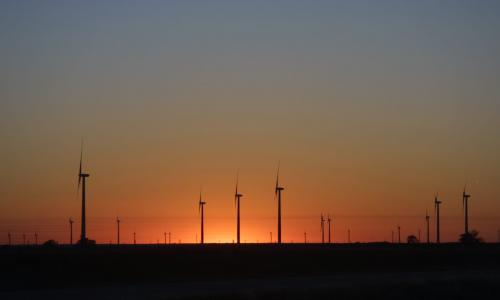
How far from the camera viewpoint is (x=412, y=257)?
384ft

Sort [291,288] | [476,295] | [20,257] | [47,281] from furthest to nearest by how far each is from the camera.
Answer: [20,257] → [47,281] → [476,295] → [291,288]

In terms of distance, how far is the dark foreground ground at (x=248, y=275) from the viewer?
57688 millimetres

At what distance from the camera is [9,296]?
54.4 meters

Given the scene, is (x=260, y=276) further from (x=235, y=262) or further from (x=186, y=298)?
(x=186, y=298)

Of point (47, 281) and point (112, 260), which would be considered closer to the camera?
point (47, 281)

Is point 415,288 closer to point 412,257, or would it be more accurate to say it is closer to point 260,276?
point 260,276

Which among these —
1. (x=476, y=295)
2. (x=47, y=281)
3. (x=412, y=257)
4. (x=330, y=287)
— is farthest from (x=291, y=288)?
(x=412, y=257)

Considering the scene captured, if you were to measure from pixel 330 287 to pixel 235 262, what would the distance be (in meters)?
38.1

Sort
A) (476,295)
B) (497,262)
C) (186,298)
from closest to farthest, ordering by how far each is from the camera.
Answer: (186,298) → (476,295) → (497,262)

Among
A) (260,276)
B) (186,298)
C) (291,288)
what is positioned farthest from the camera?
(260,276)

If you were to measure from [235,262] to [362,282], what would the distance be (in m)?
34.0

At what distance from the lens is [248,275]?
86.6 metres

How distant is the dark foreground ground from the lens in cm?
5769

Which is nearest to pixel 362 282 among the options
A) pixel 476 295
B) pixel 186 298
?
pixel 476 295
